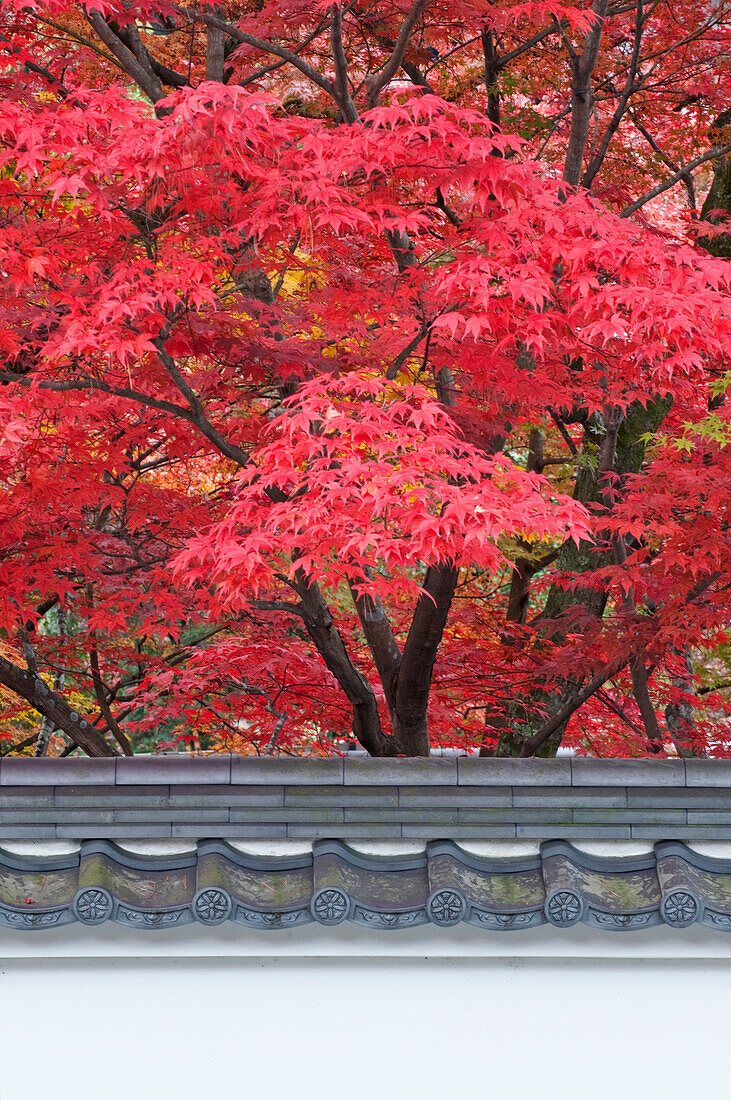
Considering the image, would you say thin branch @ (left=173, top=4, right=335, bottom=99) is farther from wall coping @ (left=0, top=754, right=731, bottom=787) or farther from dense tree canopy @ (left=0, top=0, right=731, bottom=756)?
wall coping @ (left=0, top=754, right=731, bottom=787)

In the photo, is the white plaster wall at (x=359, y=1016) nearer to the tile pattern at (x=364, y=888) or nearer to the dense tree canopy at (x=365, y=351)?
the tile pattern at (x=364, y=888)

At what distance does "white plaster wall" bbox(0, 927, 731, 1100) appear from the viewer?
12.6 feet

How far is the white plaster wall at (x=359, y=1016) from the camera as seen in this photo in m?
3.83

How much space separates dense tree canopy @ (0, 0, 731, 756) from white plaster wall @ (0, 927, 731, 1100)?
147 centimetres

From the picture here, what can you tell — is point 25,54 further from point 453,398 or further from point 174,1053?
point 174,1053

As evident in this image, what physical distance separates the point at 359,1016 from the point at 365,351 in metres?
3.04

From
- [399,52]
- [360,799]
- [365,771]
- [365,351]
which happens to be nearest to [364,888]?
[360,799]

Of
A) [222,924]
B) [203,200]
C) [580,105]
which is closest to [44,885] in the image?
[222,924]

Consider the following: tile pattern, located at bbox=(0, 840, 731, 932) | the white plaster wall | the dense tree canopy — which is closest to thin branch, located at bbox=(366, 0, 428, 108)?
the dense tree canopy

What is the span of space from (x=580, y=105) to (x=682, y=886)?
4.14m

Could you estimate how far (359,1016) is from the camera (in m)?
3.85

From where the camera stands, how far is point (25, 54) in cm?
518

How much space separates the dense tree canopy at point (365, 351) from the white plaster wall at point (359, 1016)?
1471 mm

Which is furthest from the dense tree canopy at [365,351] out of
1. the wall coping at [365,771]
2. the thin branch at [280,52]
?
the wall coping at [365,771]
